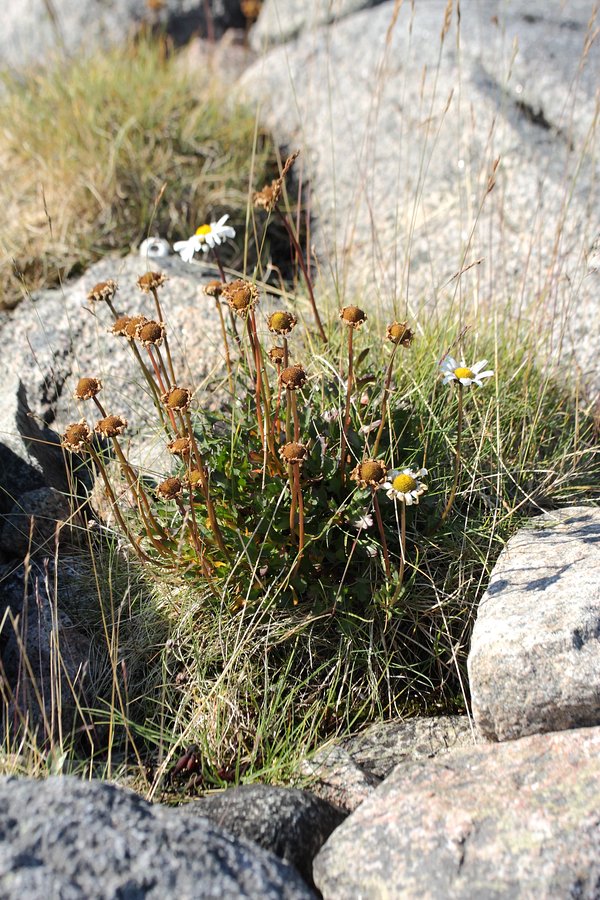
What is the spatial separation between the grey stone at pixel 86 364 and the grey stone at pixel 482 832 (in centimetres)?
148

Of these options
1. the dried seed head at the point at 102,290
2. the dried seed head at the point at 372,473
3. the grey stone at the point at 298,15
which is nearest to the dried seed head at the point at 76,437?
the dried seed head at the point at 102,290

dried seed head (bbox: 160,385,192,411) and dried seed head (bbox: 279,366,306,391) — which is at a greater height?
dried seed head (bbox: 279,366,306,391)

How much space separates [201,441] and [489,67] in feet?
9.55

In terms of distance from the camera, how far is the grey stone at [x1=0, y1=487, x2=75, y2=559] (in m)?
2.82

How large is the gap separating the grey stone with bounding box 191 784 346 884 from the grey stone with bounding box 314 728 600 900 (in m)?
0.08

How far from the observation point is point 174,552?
255 cm

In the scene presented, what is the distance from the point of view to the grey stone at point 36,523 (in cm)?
282

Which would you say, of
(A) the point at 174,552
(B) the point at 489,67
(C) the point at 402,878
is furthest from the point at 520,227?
(C) the point at 402,878

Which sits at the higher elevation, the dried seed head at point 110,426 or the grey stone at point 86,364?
the dried seed head at point 110,426

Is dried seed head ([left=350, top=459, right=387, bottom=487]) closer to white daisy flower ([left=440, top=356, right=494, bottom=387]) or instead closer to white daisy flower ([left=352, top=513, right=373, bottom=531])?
white daisy flower ([left=352, top=513, right=373, bottom=531])

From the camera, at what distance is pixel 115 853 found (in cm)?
154

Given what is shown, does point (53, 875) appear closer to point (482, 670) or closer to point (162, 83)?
point (482, 670)

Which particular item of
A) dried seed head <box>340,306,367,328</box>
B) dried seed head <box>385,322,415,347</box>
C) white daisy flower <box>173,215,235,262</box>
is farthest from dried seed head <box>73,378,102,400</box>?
dried seed head <box>385,322,415,347</box>

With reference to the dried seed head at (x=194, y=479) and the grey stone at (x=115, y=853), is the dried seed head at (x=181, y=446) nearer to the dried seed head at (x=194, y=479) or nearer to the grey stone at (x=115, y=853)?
the dried seed head at (x=194, y=479)
